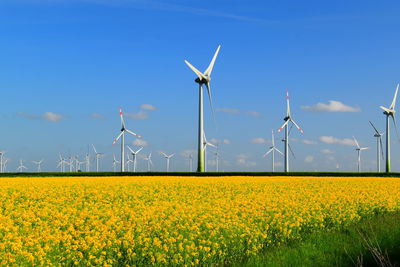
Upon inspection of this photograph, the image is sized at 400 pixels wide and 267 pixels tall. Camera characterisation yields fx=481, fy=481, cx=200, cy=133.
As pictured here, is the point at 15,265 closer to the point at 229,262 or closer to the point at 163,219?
the point at 229,262

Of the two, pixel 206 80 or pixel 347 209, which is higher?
pixel 206 80

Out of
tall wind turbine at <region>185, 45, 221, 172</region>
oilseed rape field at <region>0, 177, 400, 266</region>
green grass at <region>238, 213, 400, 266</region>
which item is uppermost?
tall wind turbine at <region>185, 45, 221, 172</region>

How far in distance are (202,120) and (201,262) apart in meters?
49.6

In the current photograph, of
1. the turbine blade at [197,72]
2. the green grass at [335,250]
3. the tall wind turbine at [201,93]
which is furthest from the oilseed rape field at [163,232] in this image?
the turbine blade at [197,72]

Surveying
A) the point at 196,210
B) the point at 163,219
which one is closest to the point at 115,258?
the point at 163,219

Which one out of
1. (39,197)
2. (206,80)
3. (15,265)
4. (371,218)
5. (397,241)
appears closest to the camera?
(15,265)

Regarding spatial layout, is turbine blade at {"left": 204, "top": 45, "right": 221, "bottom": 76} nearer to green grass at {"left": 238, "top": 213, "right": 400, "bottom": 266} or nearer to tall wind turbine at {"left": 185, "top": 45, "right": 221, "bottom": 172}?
tall wind turbine at {"left": 185, "top": 45, "right": 221, "bottom": 172}

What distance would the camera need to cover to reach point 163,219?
15.9 metres

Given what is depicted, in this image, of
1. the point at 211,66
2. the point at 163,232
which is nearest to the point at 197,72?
the point at 211,66

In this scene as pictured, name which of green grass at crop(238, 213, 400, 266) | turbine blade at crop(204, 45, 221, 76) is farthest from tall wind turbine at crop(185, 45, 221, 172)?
green grass at crop(238, 213, 400, 266)

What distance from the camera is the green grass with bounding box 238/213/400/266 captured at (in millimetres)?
12430

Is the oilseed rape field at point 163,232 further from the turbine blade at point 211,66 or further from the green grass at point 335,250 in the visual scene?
the turbine blade at point 211,66

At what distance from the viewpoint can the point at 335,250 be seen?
14.1 meters

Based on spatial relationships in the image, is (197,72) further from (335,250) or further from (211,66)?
(335,250)
